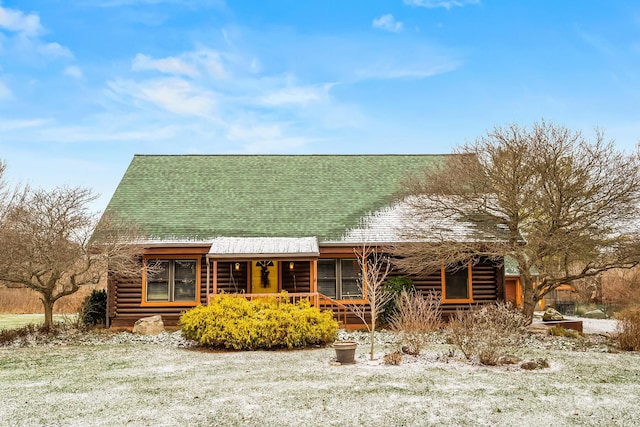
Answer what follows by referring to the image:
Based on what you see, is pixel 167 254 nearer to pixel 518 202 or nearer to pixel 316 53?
pixel 316 53

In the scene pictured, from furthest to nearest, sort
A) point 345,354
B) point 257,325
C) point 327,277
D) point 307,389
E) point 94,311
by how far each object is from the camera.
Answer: point 327,277, point 94,311, point 257,325, point 345,354, point 307,389

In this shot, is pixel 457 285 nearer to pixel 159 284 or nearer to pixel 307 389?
pixel 159 284

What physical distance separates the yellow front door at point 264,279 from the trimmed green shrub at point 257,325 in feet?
20.7

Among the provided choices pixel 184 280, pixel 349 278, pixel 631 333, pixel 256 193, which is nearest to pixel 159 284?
pixel 184 280

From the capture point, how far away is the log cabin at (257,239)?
18.9 m

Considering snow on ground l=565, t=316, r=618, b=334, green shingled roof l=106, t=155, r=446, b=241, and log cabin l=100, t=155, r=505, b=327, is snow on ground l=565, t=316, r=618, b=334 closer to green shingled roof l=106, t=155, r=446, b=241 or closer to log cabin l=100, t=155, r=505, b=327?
log cabin l=100, t=155, r=505, b=327

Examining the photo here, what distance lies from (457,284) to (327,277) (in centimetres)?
445

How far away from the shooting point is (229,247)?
1823 cm

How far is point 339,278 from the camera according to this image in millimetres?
19641

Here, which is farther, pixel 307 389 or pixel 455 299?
pixel 455 299

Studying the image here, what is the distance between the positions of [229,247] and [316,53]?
6.48m

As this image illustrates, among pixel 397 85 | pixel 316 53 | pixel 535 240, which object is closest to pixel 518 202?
pixel 535 240

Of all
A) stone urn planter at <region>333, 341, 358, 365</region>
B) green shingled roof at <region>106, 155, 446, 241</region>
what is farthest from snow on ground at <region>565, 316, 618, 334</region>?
stone urn planter at <region>333, 341, 358, 365</region>

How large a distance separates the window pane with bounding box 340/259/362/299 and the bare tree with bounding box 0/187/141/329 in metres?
6.82
